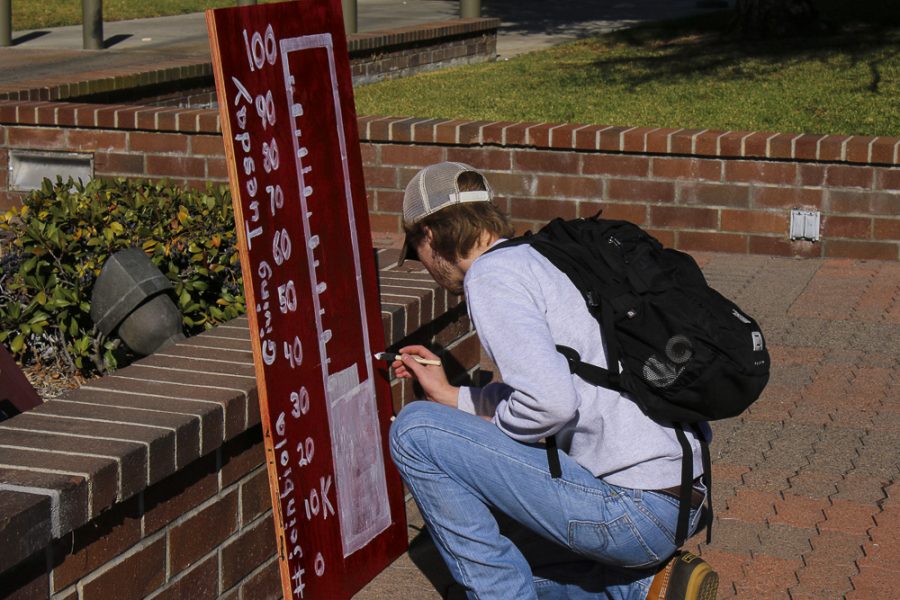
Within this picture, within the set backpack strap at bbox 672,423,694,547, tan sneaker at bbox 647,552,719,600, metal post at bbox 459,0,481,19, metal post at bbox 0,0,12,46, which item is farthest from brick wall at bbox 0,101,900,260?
metal post at bbox 459,0,481,19

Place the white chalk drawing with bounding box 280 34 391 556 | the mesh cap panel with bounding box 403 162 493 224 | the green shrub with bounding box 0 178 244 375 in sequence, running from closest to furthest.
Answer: the mesh cap panel with bounding box 403 162 493 224, the white chalk drawing with bounding box 280 34 391 556, the green shrub with bounding box 0 178 244 375

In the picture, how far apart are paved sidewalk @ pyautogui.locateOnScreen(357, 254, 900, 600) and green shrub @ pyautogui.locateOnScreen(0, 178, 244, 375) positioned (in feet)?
3.91

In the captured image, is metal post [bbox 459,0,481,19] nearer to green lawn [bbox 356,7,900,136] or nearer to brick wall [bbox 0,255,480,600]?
green lawn [bbox 356,7,900,136]

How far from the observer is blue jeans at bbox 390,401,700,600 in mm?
3312

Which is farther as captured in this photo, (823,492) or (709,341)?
(823,492)

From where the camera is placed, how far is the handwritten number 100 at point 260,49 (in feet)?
10.8

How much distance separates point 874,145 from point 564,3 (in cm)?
1741

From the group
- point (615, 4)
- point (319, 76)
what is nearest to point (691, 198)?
point (319, 76)

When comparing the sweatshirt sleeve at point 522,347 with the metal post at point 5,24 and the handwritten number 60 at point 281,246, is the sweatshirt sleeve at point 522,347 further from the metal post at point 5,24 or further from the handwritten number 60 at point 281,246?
the metal post at point 5,24

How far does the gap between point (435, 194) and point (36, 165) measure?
5.96 m

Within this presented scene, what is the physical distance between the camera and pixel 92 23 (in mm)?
15609

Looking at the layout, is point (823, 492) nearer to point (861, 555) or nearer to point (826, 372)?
point (861, 555)

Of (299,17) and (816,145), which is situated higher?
(299,17)

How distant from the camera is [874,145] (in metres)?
7.66
